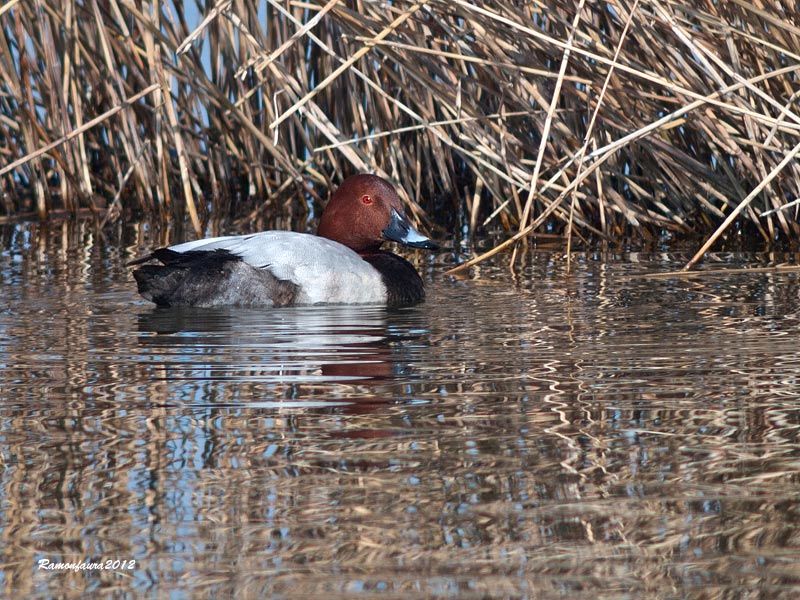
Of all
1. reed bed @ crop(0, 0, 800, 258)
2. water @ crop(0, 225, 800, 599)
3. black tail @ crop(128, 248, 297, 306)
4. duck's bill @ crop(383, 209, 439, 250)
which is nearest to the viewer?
water @ crop(0, 225, 800, 599)

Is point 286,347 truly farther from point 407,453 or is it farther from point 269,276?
point 407,453

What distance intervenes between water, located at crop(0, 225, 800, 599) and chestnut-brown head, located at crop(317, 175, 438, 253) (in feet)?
3.26

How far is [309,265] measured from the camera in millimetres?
5625

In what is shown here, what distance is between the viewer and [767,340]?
4.49 meters

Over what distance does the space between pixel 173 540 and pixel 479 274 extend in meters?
4.18

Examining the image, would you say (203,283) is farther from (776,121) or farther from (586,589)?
(586,589)

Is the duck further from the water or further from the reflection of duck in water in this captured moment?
the water

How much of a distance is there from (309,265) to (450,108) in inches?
53.2

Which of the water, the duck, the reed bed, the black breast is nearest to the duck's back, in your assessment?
the duck

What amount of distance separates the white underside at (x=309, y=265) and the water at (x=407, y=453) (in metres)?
0.32

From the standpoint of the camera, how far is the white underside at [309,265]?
5.61 m

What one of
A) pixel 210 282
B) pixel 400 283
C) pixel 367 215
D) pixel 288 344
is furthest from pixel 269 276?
pixel 288 344

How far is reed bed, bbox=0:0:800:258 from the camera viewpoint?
5.91 meters

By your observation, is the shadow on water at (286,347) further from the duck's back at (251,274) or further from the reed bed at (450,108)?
the reed bed at (450,108)
